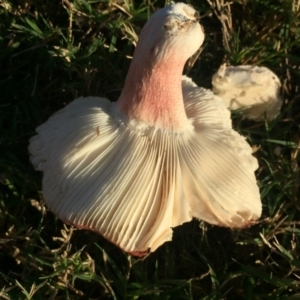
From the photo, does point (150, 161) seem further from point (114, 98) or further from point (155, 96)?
point (114, 98)

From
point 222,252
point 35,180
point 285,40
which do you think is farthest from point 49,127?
point 285,40

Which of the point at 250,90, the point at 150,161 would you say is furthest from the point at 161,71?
the point at 250,90

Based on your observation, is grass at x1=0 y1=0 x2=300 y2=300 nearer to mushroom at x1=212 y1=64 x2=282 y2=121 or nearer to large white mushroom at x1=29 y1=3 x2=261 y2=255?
mushroom at x1=212 y1=64 x2=282 y2=121

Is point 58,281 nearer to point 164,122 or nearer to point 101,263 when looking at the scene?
point 101,263

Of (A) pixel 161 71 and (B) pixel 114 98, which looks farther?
(B) pixel 114 98

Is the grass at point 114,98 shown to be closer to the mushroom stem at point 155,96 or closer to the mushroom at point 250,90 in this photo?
the mushroom at point 250,90

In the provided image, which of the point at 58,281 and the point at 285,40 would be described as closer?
the point at 58,281
